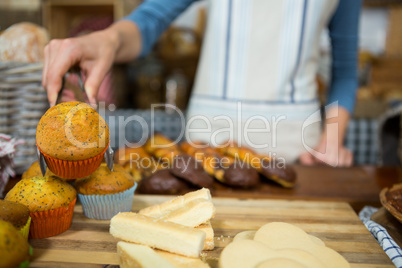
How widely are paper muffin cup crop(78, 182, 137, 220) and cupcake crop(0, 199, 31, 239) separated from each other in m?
0.18

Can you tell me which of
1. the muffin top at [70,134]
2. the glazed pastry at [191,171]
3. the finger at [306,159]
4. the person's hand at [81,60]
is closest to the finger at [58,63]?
the person's hand at [81,60]

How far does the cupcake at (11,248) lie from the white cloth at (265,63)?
127 centimetres

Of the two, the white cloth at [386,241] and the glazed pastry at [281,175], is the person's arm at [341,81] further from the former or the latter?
the white cloth at [386,241]

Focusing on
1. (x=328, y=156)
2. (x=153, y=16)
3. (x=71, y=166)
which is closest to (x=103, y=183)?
(x=71, y=166)

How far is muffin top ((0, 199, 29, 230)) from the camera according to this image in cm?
69

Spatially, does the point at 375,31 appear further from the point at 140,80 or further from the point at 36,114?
the point at 36,114

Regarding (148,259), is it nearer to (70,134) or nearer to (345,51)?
(70,134)

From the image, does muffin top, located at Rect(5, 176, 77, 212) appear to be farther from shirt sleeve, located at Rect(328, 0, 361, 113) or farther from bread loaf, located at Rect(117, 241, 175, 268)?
shirt sleeve, located at Rect(328, 0, 361, 113)

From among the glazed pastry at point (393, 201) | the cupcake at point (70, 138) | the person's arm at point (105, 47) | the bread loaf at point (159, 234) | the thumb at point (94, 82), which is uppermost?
the person's arm at point (105, 47)

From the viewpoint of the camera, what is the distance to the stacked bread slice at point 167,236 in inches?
26.3

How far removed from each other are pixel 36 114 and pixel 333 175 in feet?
3.76

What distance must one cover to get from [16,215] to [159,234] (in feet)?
0.97

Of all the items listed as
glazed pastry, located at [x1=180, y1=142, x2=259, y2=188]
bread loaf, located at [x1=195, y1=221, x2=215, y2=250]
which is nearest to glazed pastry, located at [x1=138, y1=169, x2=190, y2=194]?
glazed pastry, located at [x1=180, y1=142, x2=259, y2=188]

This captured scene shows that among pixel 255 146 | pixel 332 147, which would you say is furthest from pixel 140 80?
pixel 332 147
